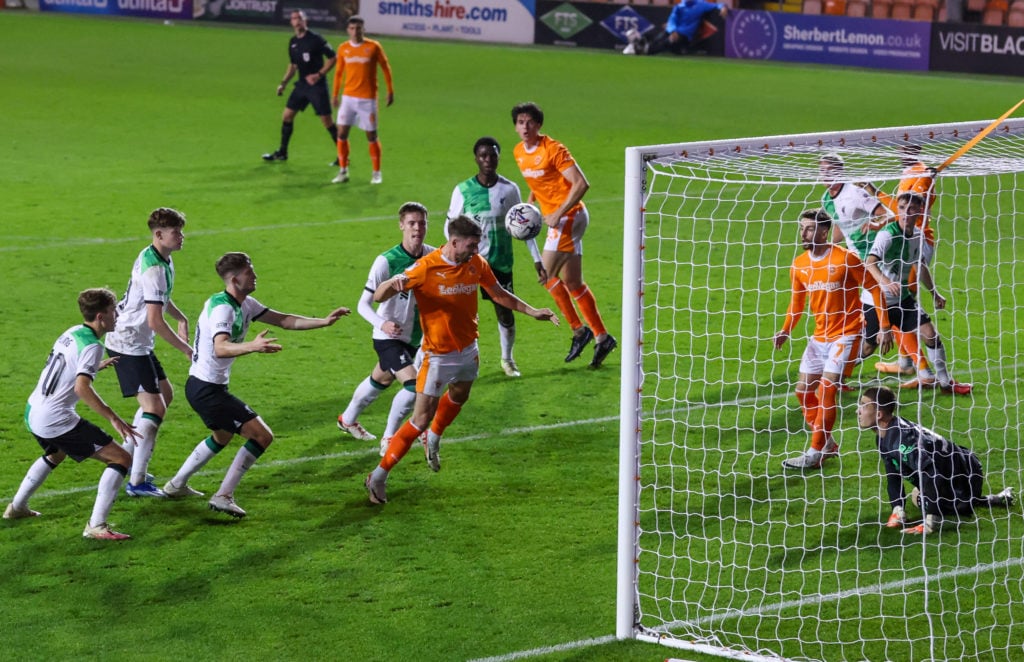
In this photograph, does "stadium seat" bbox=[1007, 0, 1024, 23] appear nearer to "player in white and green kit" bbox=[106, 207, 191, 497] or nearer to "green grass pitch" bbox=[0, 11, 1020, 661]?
"green grass pitch" bbox=[0, 11, 1020, 661]

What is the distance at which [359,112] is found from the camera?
18.6m

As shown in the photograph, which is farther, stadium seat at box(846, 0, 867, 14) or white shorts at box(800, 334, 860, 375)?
stadium seat at box(846, 0, 867, 14)

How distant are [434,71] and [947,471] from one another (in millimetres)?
22531

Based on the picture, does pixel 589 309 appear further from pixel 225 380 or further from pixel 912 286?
A: pixel 225 380

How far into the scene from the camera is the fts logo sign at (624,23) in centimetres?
3425

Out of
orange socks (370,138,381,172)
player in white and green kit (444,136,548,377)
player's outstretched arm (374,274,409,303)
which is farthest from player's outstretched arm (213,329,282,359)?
orange socks (370,138,381,172)

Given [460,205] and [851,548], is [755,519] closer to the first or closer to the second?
[851,548]

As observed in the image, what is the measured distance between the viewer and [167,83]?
88.7ft

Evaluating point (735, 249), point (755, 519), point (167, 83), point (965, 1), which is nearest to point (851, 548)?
point (755, 519)

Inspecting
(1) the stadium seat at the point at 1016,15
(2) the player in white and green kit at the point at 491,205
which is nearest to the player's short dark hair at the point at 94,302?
(2) the player in white and green kit at the point at 491,205

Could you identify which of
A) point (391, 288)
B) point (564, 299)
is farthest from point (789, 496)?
point (564, 299)

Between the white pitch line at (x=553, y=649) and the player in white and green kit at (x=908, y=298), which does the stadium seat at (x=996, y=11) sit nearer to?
the player in white and green kit at (x=908, y=298)

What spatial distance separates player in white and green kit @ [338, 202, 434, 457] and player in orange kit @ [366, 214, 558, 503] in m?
0.34

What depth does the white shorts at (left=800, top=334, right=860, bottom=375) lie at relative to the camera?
9094mm
